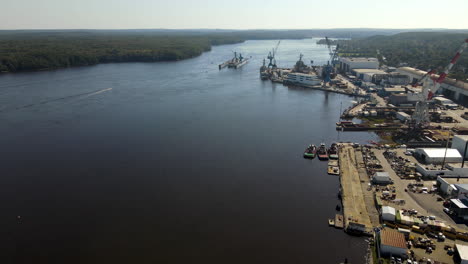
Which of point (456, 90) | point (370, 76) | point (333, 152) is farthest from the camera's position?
point (370, 76)

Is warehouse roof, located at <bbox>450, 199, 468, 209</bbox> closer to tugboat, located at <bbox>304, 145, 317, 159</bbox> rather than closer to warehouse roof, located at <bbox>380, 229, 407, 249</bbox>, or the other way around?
warehouse roof, located at <bbox>380, 229, 407, 249</bbox>

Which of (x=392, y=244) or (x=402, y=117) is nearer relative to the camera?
(x=392, y=244)

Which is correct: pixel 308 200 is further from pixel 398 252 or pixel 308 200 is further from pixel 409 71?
pixel 409 71

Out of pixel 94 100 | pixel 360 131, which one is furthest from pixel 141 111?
pixel 360 131

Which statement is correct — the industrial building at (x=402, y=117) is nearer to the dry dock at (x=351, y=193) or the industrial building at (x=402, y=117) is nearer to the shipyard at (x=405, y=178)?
the shipyard at (x=405, y=178)

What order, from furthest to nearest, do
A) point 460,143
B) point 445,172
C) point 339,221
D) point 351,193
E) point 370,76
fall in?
point 370,76 → point 460,143 → point 445,172 → point 351,193 → point 339,221

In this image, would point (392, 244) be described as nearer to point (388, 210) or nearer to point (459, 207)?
point (388, 210)

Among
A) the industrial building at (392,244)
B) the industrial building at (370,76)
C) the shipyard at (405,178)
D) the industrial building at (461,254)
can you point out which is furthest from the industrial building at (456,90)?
the industrial building at (392,244)

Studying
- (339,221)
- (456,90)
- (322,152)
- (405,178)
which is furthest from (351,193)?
(456,90)
